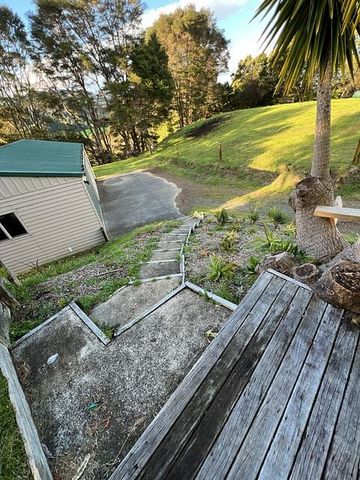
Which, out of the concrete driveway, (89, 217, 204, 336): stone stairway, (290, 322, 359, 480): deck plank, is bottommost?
the concrete driveway

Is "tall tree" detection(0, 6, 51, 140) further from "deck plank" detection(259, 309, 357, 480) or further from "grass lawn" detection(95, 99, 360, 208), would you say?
"deck plank" detection(259, 309, 357, 480)

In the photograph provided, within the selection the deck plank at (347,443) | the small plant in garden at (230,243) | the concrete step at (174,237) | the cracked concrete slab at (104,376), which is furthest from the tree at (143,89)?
the deck plank at (347,443)

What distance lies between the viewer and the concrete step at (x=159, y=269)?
374 cm

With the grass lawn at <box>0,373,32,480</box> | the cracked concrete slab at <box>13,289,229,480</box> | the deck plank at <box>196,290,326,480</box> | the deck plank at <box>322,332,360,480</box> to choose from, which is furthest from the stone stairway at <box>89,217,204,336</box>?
the deck plank at <box>322,332,360,480</box>

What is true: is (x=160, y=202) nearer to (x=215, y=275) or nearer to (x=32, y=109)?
(x=215, y=275)

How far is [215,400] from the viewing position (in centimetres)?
132

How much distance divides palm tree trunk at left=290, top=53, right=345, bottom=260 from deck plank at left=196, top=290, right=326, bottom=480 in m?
1.40

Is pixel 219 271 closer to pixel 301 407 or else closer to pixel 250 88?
pixel 301 407

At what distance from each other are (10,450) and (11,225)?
6.70 metres

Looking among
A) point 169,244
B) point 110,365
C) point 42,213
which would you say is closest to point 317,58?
point 110,365

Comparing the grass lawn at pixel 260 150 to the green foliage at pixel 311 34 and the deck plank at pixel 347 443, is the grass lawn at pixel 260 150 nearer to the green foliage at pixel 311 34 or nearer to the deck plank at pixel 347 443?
the green foliage at pixel 311 34

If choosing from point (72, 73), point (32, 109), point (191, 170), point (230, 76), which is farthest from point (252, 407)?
point (230, 76)

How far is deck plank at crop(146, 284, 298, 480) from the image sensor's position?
1120 mm

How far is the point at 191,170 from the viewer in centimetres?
1365
